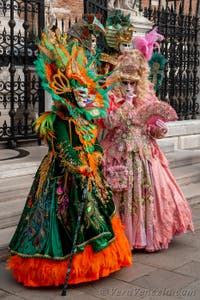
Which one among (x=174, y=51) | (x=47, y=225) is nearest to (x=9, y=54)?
(x=174, y=51)

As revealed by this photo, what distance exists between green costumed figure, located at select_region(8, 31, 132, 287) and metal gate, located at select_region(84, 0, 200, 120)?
634cm

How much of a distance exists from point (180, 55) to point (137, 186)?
6.50 m

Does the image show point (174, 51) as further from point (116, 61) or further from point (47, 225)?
point (47, 225)

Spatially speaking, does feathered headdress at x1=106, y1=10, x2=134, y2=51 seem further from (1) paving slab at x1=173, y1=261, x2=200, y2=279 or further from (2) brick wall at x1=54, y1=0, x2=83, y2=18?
(2) brick wall at x1=54, y1=0, x2=83, y2=18

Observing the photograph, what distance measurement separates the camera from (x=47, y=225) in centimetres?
434

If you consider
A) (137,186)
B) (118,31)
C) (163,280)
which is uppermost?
(118,31)

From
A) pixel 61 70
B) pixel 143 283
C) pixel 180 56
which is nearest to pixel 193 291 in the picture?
pixel 143 283

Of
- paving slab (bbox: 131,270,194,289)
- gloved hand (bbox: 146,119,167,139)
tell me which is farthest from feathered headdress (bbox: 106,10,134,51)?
paving slab (bbox: 131,270,194,289)

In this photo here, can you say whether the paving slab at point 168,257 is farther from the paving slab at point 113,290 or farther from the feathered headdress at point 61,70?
the feathered headdress at point 61,70

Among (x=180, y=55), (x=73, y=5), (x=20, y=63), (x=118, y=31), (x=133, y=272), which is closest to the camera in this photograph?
(x=133, y=272)

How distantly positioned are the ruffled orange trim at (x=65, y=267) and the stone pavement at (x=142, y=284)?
9 centimetres

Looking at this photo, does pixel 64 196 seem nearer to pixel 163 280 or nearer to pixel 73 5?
pixel 163 280

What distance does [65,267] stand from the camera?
14.1ft

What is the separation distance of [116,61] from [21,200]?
1.87m
